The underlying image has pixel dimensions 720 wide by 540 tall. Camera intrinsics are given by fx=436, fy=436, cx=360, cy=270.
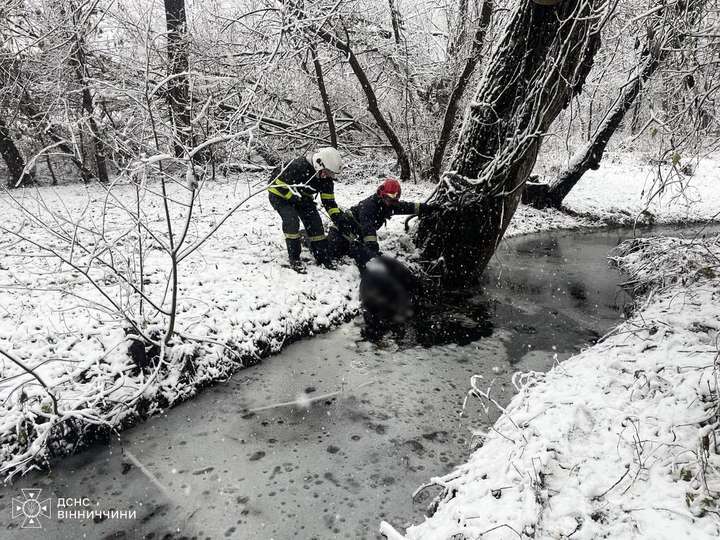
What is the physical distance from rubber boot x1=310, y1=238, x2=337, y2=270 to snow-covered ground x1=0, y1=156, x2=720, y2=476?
0.16 m

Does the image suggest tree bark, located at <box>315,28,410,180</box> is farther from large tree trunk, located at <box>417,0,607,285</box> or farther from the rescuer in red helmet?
large tree trunk, located at <box>417,0,607,285</box>

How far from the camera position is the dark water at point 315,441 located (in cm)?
293

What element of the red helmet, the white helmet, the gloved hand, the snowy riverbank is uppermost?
the white helmet

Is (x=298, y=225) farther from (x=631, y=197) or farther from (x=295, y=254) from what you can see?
(x=631, y=197)

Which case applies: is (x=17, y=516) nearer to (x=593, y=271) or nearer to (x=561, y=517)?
(x=561, y=517)

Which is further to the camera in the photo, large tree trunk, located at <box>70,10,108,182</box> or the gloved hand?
large tree trunk, located at <box>70,10,108,182</box>

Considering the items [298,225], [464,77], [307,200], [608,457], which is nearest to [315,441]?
[608,457]

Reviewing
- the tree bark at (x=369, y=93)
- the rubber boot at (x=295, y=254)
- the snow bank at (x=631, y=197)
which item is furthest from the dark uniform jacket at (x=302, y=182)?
the snow bank at (x=631, y=197)

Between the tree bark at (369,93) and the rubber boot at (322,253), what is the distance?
3144 millimetres

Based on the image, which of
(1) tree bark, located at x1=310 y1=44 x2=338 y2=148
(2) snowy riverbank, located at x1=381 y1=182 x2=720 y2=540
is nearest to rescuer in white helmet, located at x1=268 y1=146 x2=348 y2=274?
(1) tree bark, located at x1=310 y1=44 x2=338 y2=148

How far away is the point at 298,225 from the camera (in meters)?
6.07

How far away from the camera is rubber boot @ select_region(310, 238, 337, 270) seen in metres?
6.38

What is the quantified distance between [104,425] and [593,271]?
25.7 feet

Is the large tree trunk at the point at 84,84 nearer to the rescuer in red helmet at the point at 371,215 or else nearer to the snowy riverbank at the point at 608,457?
the rescuer in red helmet at the point at 371,215
